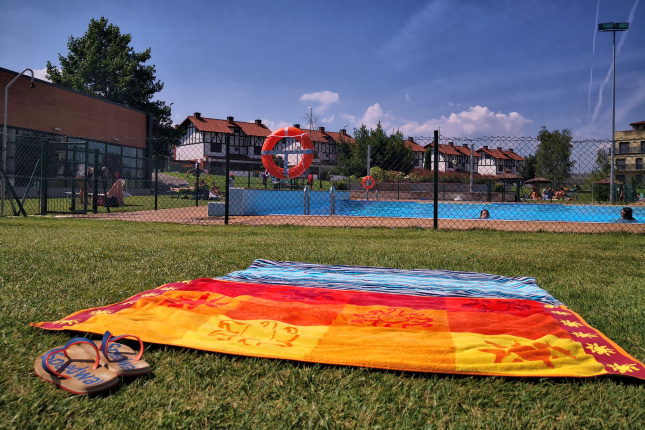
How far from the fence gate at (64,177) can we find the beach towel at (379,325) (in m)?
7.84

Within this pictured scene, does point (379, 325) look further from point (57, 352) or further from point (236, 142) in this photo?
point (236, 142)

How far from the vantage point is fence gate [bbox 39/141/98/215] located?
9.47 m

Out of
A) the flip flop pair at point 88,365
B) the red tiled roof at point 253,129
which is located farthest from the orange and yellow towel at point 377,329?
the red tiled roof at point 253,129

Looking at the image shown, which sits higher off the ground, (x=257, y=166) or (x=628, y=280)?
(x=257, y=166)

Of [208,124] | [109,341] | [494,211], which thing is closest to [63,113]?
[494,211]

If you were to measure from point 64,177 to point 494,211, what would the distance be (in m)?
12.7

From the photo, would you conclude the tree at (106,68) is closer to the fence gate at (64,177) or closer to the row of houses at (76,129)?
the row of houses at (76,129)

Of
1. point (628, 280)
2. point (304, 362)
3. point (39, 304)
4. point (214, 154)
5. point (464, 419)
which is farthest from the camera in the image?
point (214, 154)

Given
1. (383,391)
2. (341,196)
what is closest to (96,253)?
(383,391)

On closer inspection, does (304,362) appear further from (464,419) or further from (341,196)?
(341,196)

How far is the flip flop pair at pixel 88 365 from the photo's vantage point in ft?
4.48

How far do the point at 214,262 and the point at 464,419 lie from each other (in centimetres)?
280

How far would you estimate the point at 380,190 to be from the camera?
22000 mm

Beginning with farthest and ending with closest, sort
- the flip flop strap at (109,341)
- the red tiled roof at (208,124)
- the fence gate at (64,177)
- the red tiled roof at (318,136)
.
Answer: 1. the red tiled roof at (318,136)
2. the red tiled roof at (208,124)
3. the fence gate at (64,177)
4. the flip flop strap at (109,341)
